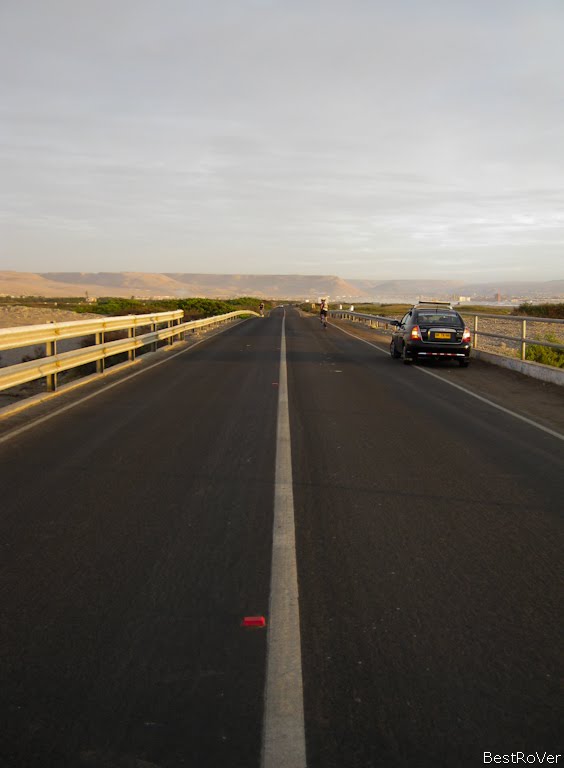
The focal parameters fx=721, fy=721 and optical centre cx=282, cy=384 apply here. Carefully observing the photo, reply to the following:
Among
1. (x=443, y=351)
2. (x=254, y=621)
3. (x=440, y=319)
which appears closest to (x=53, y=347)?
(x=254, y=621)

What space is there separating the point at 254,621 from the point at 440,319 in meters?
16.4

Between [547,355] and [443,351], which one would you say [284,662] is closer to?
[443,351]

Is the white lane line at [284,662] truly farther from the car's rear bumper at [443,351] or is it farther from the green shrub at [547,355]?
the green shrub at [547,355]

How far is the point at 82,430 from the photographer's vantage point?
9.40 m

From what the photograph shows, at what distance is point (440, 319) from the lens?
19.4m

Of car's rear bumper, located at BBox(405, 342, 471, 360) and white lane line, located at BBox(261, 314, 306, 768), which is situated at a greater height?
car's rear bumper, located at BBox(405, 342, 471, 360)

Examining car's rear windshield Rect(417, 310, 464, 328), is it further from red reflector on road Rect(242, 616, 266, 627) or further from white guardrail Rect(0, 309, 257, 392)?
red reflector on road Rect(242, 616, 266, 627)

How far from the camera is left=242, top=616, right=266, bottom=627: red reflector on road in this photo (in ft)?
12.7

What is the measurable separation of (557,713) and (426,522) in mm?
2603

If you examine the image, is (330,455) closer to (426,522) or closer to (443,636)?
(426,522)

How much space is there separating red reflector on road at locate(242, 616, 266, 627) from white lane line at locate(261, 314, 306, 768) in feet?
0.13

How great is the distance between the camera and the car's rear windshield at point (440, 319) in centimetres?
1927

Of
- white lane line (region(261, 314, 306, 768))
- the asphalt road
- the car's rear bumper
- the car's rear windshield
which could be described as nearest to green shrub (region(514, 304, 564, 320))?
the car's rear windshield

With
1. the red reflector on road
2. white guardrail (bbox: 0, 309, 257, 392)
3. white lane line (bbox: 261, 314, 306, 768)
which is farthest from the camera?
white guardrail (bbox: 0, 309, 257, 392)
